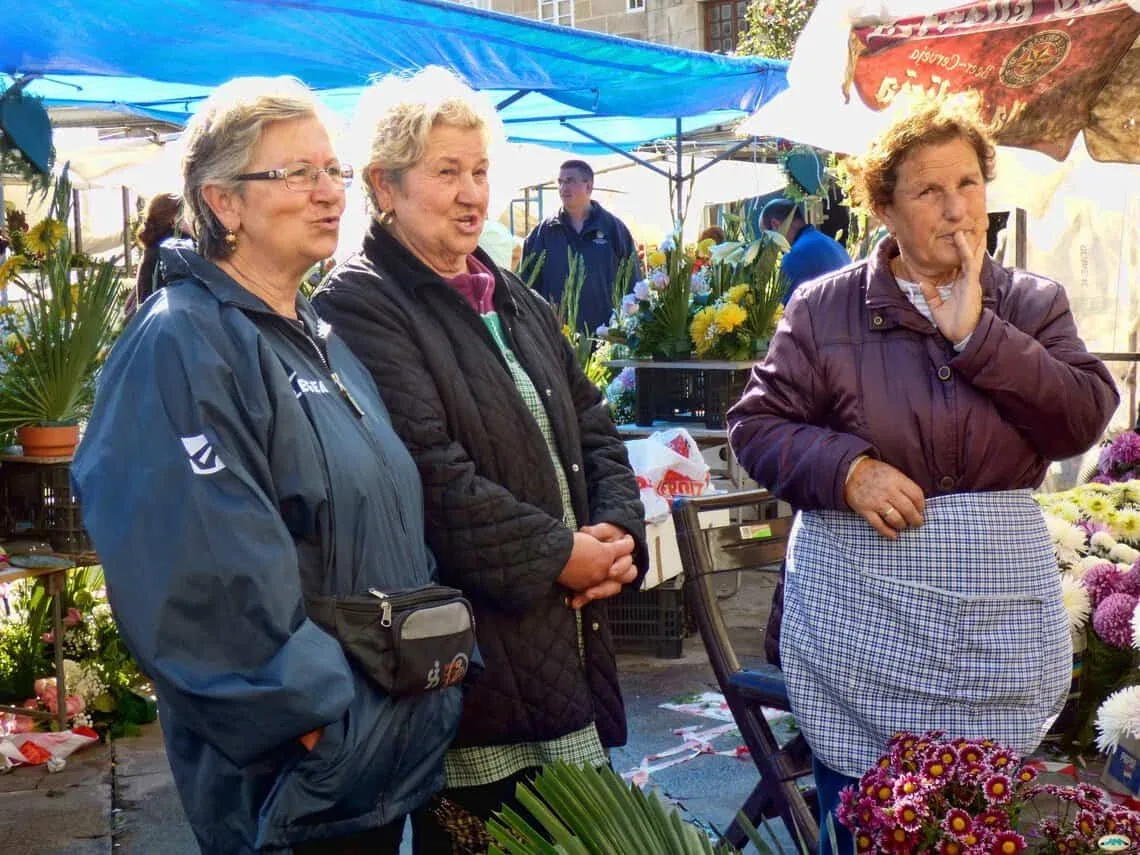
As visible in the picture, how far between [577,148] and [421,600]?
13190 mm

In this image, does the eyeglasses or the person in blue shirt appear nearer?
the eyeglasses

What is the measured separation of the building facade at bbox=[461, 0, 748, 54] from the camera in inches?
1108

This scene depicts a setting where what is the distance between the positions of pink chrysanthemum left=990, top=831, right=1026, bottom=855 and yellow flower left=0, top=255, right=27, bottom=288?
4260 millimetres

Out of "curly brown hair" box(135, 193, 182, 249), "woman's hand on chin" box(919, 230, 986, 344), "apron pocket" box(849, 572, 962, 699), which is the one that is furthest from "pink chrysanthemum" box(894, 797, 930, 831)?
"curly brown hair" box(135, 193, 182, 249)

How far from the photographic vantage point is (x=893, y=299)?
239cm

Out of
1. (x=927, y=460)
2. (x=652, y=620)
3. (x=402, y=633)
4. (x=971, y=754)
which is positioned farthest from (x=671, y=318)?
(x=971, y=754)

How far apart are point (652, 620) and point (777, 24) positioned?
1504 cm

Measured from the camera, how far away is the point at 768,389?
2.50 meters

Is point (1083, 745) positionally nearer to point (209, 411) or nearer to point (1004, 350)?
point (1004, 350)

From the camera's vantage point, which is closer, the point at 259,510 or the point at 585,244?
the point at 259,510

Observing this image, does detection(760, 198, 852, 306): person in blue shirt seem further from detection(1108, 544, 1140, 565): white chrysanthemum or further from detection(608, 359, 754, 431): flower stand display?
detection(1108, 544, 1140, 565): white chrysanthemum

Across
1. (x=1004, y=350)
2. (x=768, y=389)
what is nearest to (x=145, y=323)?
(x=768, y=389)

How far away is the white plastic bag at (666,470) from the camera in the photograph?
528 centimetres

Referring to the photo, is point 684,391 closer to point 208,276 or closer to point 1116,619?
point 1116,619
